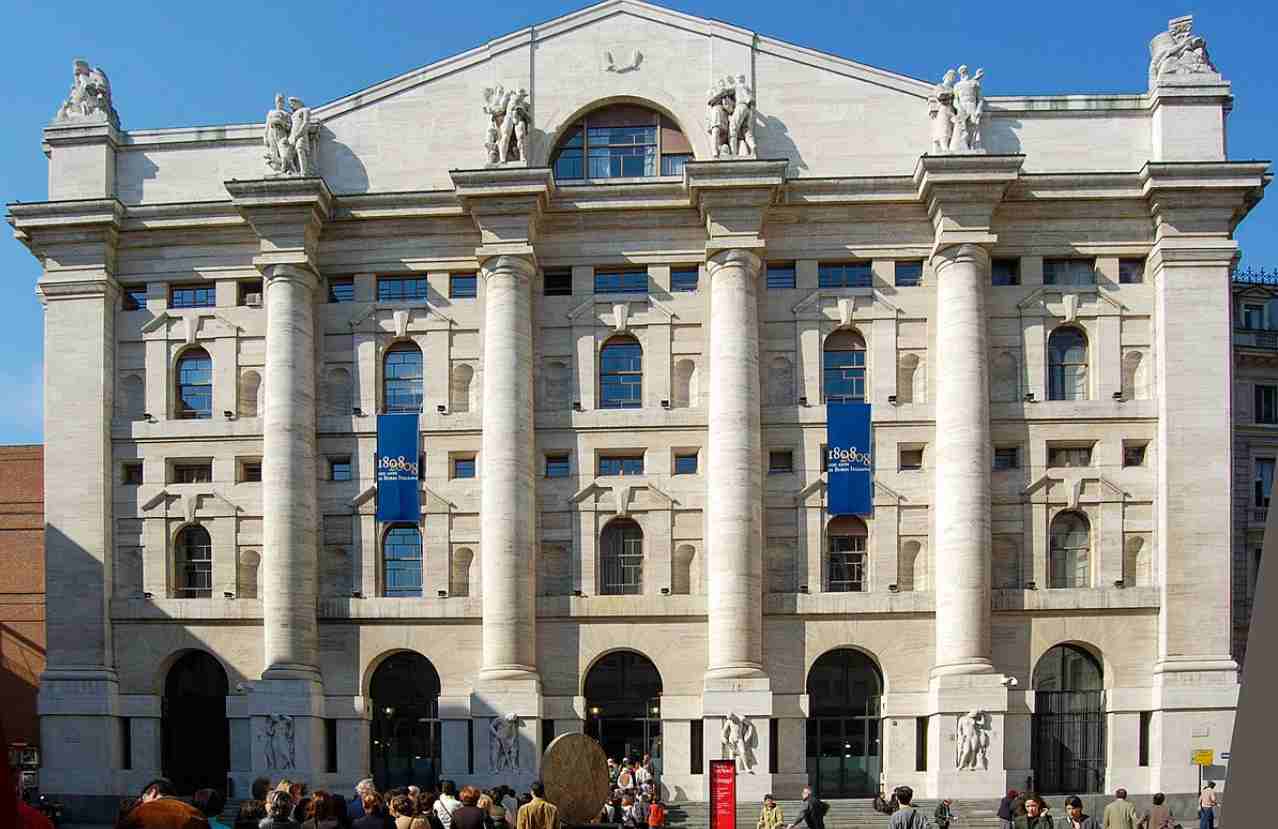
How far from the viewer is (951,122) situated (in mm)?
44438

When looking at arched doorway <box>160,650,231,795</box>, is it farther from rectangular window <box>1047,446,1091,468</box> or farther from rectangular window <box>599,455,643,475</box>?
rectangular window <box>1047,446,1091,468</box>

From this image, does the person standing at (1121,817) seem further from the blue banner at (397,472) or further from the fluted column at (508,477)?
the blue banner at (397,472)

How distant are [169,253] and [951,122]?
1032 inches

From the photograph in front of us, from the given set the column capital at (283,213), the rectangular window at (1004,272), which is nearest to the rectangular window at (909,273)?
the rectangular window at (1004,272)

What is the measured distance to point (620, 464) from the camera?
45.2 meters

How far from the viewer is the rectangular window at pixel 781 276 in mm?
45750

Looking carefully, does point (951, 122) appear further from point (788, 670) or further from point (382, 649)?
point (382, 649)

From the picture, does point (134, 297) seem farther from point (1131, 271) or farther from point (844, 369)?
point (1131, 271)

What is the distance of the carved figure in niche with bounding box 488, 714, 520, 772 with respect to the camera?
139 ft

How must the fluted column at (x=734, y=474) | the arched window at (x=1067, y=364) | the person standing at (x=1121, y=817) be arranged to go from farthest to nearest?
1. the arched window at (x=1067, y=364)
2. the fluted column at (x=734, y=474)
3. the person standing at (x=1121, y=817)

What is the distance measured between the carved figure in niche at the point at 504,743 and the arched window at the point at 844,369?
14.3 meters

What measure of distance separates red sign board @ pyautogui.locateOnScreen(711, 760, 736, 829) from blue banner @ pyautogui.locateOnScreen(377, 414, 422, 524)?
1712cm

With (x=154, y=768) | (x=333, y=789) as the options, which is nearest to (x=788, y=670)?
(x=333, y=789)

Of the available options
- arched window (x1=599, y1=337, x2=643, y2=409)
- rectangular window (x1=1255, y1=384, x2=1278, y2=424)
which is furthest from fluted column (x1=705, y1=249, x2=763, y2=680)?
rectangular window (x1=1255, y1=384, x2=1278, y2=424)
